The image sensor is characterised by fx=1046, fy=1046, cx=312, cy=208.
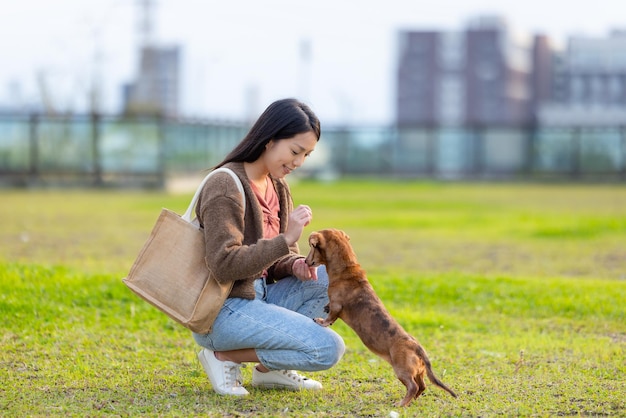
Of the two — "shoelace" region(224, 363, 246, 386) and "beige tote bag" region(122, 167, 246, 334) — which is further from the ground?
"beige tote bag" region(122, 167, 246, 334)

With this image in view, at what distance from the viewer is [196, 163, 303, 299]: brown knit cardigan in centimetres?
420

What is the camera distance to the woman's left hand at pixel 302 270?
14.9 feet

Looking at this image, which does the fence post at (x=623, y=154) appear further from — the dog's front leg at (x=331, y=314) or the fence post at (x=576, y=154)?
the dog's front leg at (x=331, y=314)

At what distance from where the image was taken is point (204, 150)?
27641 mm

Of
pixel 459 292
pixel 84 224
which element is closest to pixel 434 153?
pixel 84 224

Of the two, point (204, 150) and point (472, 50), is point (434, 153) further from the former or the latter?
Answer: point (472, 50)

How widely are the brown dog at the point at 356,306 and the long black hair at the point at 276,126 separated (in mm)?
436

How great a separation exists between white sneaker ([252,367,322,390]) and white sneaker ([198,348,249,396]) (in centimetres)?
18

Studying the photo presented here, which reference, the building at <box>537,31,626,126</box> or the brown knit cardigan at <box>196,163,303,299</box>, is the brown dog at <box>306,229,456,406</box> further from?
the building at <box>537,31,626,126</box>

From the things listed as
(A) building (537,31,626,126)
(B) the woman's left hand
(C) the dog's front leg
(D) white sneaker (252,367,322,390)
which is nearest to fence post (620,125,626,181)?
(D) white sneaker (252,367,322,390)

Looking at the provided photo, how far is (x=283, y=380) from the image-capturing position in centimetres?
472

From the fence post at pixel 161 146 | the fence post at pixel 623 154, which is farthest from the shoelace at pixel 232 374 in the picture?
the fence post at pixel 623 154

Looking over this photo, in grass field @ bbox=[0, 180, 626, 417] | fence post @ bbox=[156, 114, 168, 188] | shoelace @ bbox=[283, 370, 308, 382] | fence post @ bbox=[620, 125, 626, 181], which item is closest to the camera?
grass field @ bbox=[0, 180, 626, 417]

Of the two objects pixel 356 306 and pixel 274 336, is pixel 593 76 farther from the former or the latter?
pixel 274 336
